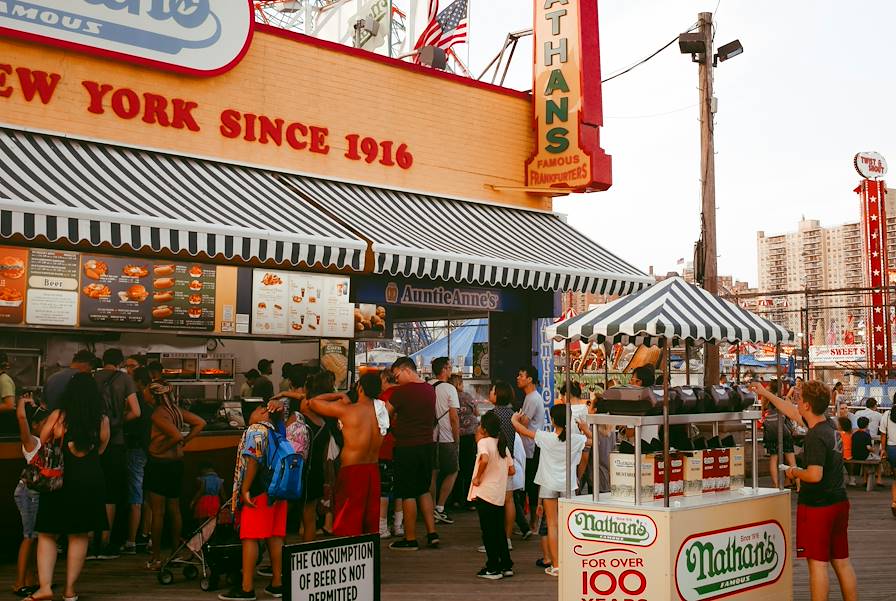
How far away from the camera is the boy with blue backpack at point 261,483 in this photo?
759 cm

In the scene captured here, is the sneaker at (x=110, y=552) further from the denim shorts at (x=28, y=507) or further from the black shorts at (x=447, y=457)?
the black shorts at (x=447, y=457)

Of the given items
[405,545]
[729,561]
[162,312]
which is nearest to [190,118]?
[162,312]

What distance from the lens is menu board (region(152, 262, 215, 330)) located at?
1141cm

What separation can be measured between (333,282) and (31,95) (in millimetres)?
4470

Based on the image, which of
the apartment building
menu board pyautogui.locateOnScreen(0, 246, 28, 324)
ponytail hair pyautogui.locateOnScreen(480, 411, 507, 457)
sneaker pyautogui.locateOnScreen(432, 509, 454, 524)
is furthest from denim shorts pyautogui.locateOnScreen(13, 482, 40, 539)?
the apartment building

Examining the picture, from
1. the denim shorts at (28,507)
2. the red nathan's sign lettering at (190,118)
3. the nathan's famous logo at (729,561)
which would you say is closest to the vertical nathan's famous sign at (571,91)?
the red nathan's sign lettering at (190,118)

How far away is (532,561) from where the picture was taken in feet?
31.1

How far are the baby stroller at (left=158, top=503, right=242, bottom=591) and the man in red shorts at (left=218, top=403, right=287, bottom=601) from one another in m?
0.20

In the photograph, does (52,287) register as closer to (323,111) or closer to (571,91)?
(323,111)

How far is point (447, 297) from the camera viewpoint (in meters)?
13.3

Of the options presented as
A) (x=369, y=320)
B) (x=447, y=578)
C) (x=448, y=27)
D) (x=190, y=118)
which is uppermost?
(x=448, y=27)

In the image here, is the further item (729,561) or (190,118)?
(190,118)

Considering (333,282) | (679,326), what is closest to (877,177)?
(333,282)

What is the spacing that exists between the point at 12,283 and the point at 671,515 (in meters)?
7.57
